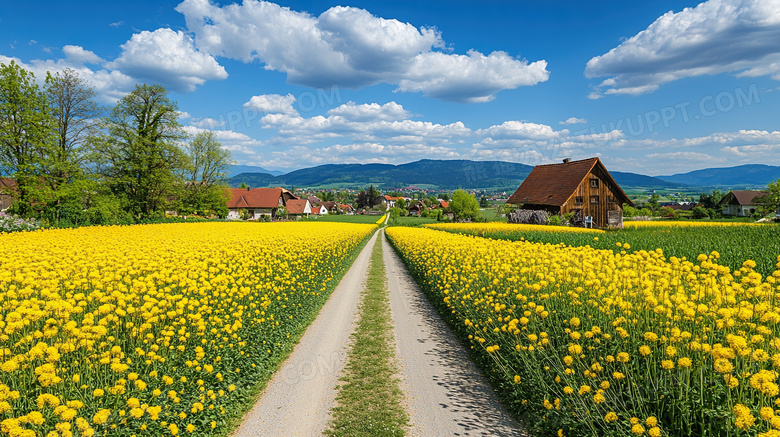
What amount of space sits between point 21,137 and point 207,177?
25311 mm

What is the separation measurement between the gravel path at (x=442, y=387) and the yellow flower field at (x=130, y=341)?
2814mm

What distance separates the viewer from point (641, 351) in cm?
354

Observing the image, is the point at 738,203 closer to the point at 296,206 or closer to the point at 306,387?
the point at 306,387

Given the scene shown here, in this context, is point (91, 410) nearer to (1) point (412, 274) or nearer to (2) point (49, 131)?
(1) point (412, 274)

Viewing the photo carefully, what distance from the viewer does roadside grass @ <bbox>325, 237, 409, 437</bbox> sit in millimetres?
4836

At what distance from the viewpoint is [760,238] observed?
47.6ft

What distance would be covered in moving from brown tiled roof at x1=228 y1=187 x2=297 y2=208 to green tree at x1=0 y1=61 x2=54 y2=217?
57.1 metres

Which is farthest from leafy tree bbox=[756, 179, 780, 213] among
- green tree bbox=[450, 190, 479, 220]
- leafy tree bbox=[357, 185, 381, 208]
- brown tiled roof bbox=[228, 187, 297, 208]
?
leafy tree bbox=[357, 185, 381, 208]

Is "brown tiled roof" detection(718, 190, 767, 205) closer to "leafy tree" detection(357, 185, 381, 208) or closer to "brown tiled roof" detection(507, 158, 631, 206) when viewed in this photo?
"brown tiled roof" detection(507, 158, 631, 206)

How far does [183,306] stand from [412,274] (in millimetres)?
12592

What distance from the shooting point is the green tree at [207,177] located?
4547 cm

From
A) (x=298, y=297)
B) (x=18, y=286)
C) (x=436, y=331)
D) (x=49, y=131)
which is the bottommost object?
(x=436, y=331)

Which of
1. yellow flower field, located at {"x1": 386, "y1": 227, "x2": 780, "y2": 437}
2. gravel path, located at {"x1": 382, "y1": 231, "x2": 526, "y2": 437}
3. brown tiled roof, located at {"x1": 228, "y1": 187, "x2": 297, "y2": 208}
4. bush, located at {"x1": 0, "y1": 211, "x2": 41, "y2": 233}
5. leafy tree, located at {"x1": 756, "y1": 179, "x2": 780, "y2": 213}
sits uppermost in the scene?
brown tiled roof, located at {"x1": 228, "y1": 187, "x2": 297, "y2": 208}

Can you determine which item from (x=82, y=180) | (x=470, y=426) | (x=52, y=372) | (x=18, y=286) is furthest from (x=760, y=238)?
(x=82, y=180)
